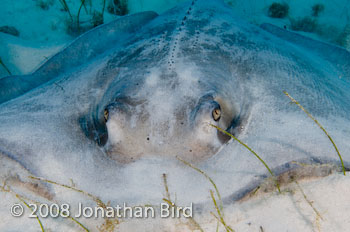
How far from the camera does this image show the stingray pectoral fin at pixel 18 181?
2502mm

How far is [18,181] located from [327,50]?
511 centimetres

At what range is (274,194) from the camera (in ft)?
7.65

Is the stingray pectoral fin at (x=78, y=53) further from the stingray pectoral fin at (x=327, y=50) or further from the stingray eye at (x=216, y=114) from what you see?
the stingray pectoral fin at (x=327, y=50)

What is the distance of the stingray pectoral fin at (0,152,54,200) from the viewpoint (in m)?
2.50

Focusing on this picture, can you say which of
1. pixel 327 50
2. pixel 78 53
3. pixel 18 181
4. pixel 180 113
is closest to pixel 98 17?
pixel 78 53

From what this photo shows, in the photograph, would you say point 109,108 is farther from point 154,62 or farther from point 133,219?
point 133,219

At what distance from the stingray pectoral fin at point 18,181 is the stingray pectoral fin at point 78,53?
2.07 meters

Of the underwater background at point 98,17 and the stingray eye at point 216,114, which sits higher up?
the underwater background at point 98,17

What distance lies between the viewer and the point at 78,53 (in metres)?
4.86

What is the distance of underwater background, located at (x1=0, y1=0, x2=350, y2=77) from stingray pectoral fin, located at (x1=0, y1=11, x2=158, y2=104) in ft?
4.00

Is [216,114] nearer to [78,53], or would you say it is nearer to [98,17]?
[78,53]

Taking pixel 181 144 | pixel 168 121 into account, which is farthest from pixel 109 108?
pixel 181 144

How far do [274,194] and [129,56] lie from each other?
2.62 metres

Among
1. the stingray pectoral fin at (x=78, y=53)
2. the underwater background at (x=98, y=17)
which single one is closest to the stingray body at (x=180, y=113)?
the stingray pectoral fin at (x=78, y=53)
